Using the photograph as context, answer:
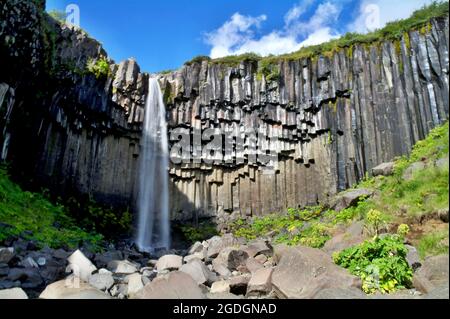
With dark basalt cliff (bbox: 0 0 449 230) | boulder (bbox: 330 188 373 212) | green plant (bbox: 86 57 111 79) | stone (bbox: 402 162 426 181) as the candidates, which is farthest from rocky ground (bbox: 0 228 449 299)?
green plant (bbox: 86 57 111 79)

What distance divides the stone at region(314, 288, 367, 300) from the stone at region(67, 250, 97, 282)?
6.04 m

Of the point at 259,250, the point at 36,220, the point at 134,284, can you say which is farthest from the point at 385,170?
the point at 36,220

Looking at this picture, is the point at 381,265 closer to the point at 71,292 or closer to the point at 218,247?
the point at 71,292

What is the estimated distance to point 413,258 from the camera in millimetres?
8328

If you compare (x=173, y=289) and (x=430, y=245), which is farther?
(x=430, y=245)

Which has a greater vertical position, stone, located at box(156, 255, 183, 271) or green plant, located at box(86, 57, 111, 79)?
green plant, located at box(86, 57, 111, 79)

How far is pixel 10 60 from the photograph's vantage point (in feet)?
57.0

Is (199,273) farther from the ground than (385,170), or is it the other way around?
(385,170)

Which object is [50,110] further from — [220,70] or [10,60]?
[220,70]

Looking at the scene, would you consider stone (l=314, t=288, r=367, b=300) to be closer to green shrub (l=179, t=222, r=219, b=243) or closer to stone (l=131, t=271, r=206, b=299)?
stone (l=131, t=271, r=206, b=299)

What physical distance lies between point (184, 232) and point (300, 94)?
1186 centimetres

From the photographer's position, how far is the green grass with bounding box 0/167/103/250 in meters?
Answer: 14.1

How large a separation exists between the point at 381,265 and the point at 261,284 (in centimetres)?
240

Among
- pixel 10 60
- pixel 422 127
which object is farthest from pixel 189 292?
pixel 422 127
